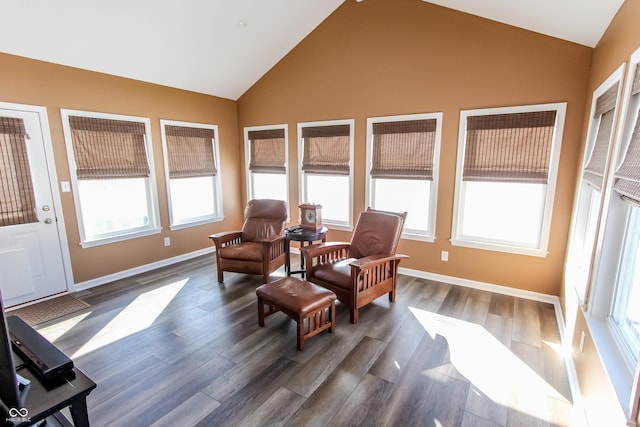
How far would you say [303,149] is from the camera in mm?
4883

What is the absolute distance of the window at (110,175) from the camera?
12.0 feet

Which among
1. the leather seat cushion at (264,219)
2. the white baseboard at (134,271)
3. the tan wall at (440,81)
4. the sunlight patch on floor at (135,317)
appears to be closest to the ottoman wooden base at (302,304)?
the sunlight patch on floor at (135,317)

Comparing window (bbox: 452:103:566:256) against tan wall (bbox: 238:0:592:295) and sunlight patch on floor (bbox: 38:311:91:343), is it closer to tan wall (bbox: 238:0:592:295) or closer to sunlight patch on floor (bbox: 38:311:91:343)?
tan wall (bbox: 238:0:592:295)

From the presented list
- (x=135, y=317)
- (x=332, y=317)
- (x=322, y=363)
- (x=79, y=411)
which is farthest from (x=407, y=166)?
(x=79, y=411)

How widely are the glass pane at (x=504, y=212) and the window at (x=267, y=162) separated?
282 cm

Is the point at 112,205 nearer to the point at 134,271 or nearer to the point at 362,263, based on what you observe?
the point at 134,271

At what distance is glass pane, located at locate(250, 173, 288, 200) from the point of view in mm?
5297

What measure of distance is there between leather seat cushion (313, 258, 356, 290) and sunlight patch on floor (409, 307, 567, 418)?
2.72ft

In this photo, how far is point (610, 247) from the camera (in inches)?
74.1

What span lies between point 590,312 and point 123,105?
512 centimetres

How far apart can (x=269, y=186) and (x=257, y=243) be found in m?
1.59

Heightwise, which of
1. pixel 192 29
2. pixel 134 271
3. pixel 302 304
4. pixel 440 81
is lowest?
pixel 134 271

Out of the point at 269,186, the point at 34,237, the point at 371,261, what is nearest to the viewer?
the point at 371,261

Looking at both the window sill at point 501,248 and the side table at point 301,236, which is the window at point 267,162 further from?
the window sill at point 501,248
